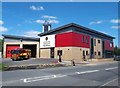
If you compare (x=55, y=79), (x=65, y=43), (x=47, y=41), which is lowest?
(x=55, y=79)

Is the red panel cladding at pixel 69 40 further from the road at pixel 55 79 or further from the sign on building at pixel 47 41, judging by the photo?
the road at pixel 55 79

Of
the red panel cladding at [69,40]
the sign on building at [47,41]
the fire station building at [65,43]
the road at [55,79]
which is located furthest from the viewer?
the sign on building at [47,41]

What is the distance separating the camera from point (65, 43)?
49.3 metres

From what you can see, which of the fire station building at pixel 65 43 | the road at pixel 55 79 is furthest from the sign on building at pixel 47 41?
the road at pixel 55 79

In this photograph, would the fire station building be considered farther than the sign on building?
No

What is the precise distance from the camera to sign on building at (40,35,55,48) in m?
53.7

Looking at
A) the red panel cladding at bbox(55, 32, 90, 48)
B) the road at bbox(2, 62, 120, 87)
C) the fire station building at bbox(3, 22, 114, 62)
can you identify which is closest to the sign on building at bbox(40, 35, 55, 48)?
the fire station building at bbox(3, 22, 114, 62)

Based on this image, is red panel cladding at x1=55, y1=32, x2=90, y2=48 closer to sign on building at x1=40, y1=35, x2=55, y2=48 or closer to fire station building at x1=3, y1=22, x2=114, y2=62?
fire station building at x1=3, y1=22, x2=114, y2=62

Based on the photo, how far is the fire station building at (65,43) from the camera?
4834 cm

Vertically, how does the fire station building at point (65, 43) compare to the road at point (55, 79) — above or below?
above

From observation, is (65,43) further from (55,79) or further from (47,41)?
(55,79)

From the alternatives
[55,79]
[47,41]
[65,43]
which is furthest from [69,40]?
[55,79]

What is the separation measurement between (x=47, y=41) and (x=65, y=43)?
7.80m

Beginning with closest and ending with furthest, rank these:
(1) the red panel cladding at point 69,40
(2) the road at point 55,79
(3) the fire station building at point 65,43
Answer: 1. (2) the road at point 55,79
2. (1) the red panel cladding at point 69,40
3. (3) the fire station building at point 65,43
